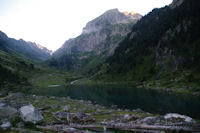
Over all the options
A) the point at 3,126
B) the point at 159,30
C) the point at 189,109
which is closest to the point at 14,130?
the point at 3,126

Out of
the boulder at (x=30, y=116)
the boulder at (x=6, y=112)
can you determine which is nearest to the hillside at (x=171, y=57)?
the boulder at (x=30, y=116)

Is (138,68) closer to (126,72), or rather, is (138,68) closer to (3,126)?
(126,72)

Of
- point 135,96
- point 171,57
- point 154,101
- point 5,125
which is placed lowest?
point 154,101

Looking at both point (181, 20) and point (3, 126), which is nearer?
point (3, 126)

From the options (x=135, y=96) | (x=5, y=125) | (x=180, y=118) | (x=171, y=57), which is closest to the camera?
(x=5, y=125)

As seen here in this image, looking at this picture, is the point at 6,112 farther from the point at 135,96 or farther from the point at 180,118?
the point at 135,96

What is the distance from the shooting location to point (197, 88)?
227 ft

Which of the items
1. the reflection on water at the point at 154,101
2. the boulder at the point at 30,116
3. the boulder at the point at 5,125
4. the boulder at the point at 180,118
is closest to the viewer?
the boulder at the point at 5,125

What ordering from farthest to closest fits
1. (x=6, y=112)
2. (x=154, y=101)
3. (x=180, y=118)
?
(x=154, y=101) → (x=6, y=112) → (x=180, y=118)

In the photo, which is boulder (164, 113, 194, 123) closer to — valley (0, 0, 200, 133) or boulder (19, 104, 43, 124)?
valley (0, 0, 200, 133)

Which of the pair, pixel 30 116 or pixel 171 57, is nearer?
pixel 30 116

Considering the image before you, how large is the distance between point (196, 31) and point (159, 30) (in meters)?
68.0

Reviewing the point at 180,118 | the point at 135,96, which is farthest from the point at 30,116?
the point at 135,96

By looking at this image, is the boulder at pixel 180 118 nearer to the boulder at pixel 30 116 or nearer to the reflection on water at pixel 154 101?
the reflection on water at pixel 154 101
